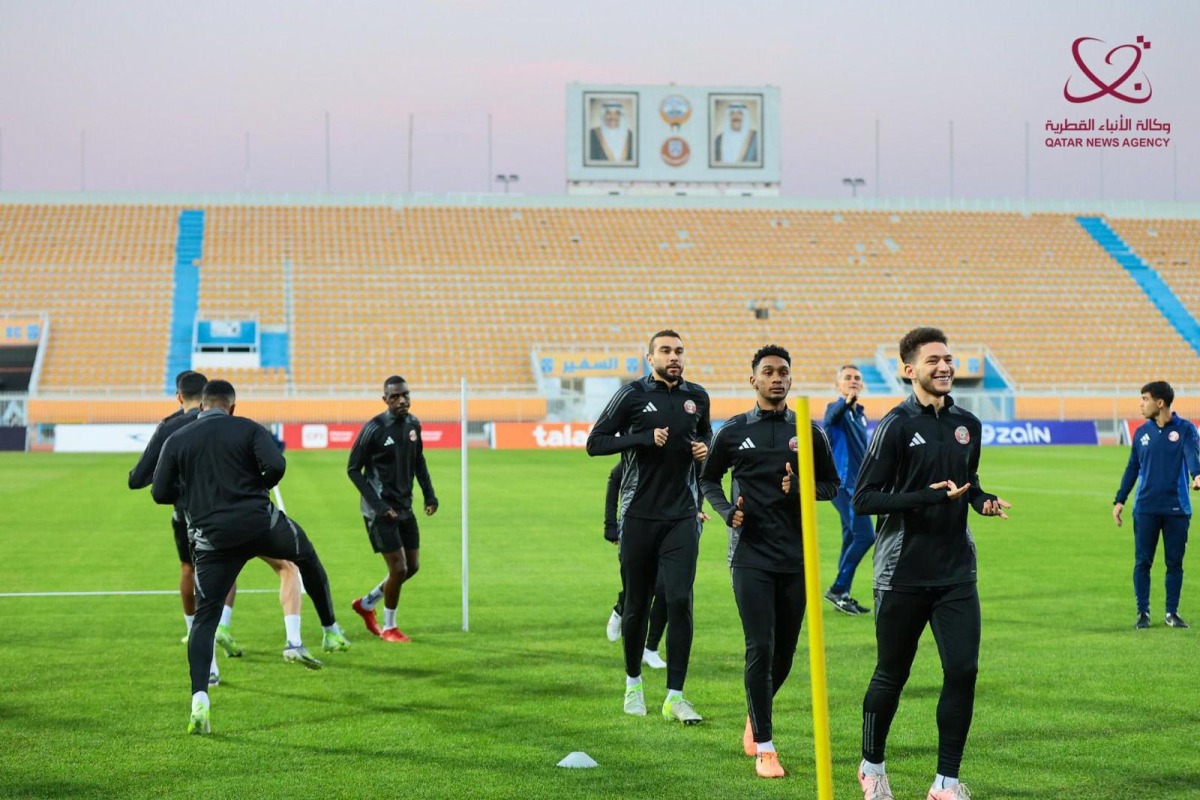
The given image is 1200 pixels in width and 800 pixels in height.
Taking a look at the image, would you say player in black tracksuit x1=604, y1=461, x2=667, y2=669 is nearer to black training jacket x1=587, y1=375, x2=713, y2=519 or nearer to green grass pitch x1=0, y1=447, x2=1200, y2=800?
green grass pitch x1=0, y1=447, x2=1200, y2=800

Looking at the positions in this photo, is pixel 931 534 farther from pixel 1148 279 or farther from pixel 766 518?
pixel 1148 279

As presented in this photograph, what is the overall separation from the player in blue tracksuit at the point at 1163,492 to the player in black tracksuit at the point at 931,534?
6.08m

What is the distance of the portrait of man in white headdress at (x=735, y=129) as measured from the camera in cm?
6300

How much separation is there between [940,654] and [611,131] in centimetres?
5750

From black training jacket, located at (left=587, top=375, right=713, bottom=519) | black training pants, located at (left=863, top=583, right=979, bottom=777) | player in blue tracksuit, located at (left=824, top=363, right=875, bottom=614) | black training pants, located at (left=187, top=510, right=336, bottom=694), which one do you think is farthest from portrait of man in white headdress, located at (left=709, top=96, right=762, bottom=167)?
black training pants, located at (left=863, top=583, right=979, bottom=777)

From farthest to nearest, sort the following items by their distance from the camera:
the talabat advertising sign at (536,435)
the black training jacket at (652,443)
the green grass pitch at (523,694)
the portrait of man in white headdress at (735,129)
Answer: the portrait of man in white headdress at (735,129) → the talabat advertising sign at (536,435) → the black training jacket at (652,443) → the green grass pitch at (523,694)

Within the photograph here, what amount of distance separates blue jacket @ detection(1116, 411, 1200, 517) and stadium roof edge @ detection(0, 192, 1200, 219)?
5267 centimetres

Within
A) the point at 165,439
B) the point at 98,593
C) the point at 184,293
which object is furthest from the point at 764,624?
the point at 184,293

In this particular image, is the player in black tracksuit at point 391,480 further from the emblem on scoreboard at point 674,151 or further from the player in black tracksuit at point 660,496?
the emblem on scoreboard at point 674,151

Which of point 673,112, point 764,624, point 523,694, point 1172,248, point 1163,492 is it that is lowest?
point 523,694

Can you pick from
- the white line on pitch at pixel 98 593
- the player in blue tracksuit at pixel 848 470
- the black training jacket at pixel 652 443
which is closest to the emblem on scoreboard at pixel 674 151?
the white line on pitch at pixel 98 593

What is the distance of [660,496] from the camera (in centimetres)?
840

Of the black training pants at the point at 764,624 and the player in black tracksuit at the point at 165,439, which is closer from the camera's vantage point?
the black training pants at the point at 764,624

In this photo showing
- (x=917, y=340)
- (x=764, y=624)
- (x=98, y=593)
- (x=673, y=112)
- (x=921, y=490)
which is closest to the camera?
(x=921, y=490)
